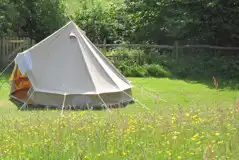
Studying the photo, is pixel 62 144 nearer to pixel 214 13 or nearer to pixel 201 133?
pixel 201 133

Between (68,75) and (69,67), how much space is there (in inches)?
10.5

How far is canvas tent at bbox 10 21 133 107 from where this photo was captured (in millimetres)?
11609

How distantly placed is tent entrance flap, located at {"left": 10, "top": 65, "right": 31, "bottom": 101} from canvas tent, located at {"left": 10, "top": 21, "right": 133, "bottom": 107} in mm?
29

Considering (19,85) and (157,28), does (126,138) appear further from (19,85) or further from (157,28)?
(157,28)

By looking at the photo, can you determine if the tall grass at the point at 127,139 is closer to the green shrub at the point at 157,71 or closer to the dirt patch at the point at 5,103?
the dirt patch at the point at 5,103

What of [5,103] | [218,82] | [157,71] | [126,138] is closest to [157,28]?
[157,71]

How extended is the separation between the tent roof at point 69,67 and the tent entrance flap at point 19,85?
90 centimetres

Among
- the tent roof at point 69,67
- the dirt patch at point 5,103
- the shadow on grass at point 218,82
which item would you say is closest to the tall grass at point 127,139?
the tent roof at point 69,67

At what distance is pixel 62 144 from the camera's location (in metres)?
5.02

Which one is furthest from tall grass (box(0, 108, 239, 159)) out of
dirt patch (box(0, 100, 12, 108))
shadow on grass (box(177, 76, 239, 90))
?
shadow on grass (box(177, 76, 239, 90))

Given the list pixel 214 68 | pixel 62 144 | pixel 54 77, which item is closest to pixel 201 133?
pixel 62 144

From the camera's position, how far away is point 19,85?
13.1 meters

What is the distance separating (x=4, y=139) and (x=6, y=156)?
3.45 feet

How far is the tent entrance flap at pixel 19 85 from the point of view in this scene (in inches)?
503
